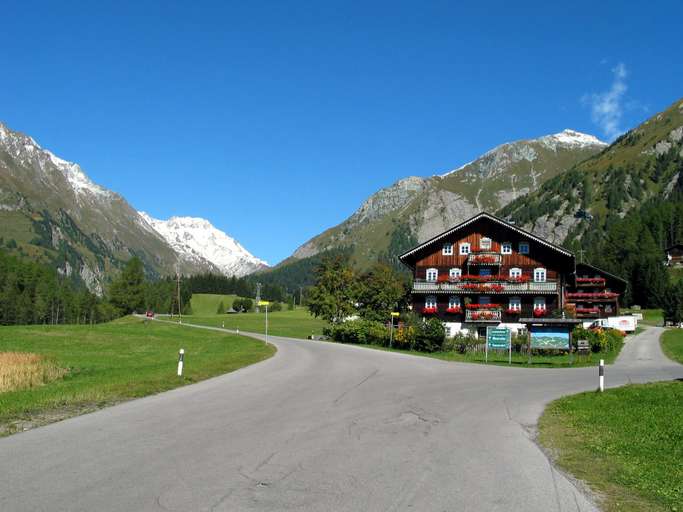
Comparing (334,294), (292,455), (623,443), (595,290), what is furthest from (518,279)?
(292,455)

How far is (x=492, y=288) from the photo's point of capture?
5928cm

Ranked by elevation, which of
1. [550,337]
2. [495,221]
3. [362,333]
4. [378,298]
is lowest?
[362,333]

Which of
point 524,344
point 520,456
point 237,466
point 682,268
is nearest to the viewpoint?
point 237,466

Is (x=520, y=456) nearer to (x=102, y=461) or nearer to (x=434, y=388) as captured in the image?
(x=102, y=461)

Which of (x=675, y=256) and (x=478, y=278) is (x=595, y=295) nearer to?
(x=478, y=278)

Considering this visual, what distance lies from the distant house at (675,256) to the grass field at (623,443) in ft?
503

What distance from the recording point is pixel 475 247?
62469 millimetres

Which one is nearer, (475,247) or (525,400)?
(525,400)

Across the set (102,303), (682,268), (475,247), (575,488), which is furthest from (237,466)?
(102,303)

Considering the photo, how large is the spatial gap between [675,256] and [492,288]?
389ft

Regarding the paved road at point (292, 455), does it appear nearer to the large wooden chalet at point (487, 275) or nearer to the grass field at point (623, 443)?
the grass field at point (623, 443)

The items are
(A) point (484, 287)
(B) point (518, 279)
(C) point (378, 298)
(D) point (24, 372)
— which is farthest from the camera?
(C) point (378, 298)

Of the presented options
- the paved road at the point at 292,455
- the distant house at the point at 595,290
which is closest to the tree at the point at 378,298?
the distant house at the point at 595,290

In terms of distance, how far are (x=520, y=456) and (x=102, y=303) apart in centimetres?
17634
